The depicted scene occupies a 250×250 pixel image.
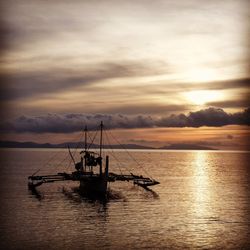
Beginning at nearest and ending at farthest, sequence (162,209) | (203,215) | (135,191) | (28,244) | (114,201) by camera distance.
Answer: (28,244), (203,215), (162,209), (114,201), (135,191)

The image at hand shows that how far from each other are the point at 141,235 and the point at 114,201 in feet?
99.3

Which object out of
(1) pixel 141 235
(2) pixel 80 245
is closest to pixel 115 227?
(1) pixel 141 235

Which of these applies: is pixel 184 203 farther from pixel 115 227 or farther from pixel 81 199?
pixel 115 227

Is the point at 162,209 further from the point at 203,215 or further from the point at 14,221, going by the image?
the point at 14,221

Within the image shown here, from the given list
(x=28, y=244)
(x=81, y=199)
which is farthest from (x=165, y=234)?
(x=81, y=199)

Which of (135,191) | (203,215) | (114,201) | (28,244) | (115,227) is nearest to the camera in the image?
(28,244)

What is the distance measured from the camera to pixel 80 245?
45.1 m

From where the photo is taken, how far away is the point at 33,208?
70.8 metres

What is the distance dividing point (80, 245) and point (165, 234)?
12.0m

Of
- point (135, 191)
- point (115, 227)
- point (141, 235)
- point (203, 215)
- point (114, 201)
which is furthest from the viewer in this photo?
point (135, 191)

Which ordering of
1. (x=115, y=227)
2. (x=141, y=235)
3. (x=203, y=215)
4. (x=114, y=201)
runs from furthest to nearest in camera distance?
(x=114, y=201) → (x=203, y=215) → (x=115, y=227) → (x=141, y=235)

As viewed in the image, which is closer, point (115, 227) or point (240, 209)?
point (115, 227)

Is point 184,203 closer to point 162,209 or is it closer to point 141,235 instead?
point 162,209

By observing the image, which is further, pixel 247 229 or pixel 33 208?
pixel 33 208
